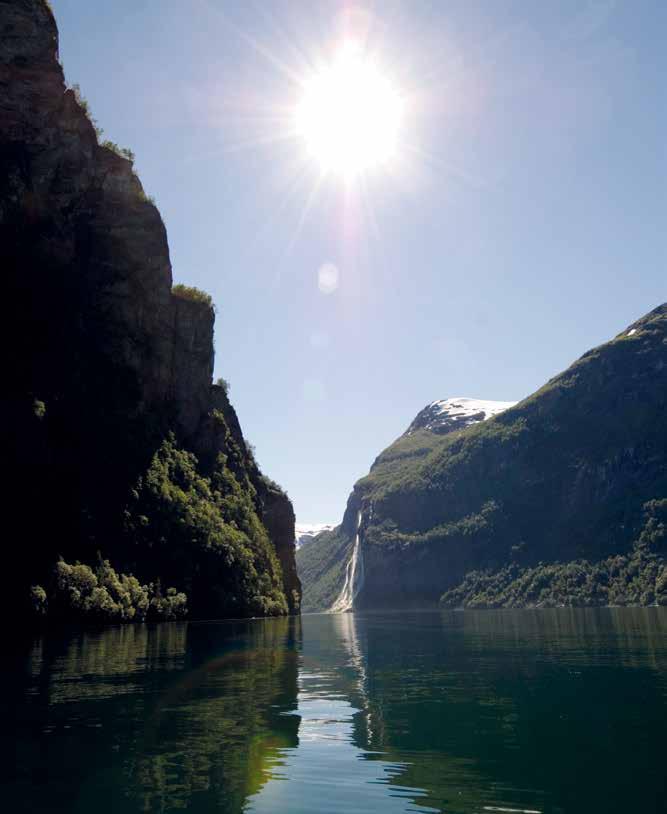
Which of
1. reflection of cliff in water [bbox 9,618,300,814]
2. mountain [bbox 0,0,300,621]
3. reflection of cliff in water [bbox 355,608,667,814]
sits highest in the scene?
mountain [bbox 0,0,300,621]

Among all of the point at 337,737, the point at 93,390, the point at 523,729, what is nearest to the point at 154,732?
the point at 337,737

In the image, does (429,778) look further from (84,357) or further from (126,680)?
(84,357)

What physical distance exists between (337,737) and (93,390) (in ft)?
327

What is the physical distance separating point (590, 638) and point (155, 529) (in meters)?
75.5

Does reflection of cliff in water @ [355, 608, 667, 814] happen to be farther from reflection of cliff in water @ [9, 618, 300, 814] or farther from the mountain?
the mountain

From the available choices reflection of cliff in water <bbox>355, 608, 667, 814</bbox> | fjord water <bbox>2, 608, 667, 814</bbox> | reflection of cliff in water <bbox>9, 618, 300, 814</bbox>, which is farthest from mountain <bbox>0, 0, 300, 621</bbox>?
reflection of cliff in water <bbox>355, 608, 667, 814</bbox>

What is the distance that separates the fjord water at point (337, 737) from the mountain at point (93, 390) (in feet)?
169

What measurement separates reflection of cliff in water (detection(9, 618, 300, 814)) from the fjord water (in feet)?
0.25

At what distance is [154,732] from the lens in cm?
2183

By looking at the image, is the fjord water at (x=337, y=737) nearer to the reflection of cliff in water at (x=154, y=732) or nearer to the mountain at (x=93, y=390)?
the reflection of cliff in water at (x=154, y=732)

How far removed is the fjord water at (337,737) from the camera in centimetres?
1518

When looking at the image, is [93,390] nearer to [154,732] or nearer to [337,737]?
[154,732]

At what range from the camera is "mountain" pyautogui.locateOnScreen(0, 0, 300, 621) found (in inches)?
3516

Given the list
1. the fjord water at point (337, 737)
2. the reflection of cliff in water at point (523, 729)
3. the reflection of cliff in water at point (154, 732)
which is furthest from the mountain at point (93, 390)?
the reflection of cliff in water at point (523, 729)
